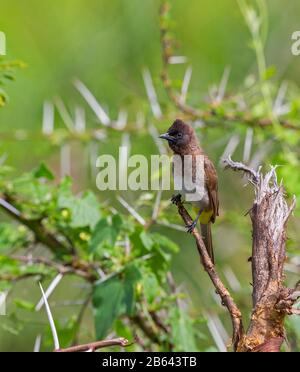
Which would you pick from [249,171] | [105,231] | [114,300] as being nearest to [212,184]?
[105,231]

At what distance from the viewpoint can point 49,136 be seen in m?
5.16

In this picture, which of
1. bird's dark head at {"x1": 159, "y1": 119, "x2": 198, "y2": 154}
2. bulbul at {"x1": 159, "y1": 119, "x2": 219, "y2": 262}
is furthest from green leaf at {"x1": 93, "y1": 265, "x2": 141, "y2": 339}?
bird's dark head at {"x1": 159, "y1": 119, "x2": 198, "y2": 154}

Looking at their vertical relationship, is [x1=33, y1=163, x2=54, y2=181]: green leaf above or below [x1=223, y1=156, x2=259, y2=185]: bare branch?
above

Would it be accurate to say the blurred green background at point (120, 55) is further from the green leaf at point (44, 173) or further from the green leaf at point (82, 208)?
the green leaf at point (82, 208)

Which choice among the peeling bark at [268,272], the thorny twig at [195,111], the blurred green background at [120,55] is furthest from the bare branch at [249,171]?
the blurred green background at [120,55]

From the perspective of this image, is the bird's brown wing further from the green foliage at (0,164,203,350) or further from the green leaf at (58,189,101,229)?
the green leaf at (58,189,101,229)

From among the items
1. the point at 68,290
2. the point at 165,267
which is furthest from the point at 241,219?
the point at 68,290

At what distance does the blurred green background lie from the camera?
673 centimetres

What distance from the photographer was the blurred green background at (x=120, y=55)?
6.73m

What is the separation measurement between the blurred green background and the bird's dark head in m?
2.36

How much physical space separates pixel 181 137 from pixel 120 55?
10.8ft

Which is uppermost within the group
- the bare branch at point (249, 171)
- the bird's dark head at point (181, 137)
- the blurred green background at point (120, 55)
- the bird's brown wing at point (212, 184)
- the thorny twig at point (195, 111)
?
the blurred green background at point (120, 55)

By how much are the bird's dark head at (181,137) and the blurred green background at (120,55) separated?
2356 millimetres
